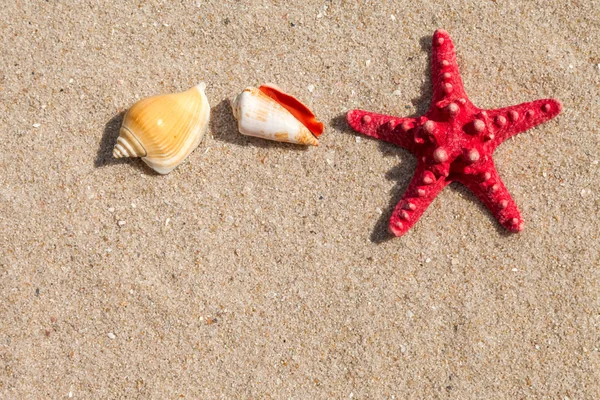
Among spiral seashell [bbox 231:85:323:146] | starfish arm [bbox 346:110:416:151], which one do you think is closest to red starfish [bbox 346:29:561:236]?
starfish arm [bbox 346:110:416:151]

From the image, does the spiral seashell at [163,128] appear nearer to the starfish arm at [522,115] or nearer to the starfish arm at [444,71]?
the starfish arm at [444,71]

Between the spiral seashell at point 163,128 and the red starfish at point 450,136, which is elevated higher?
the red starfish at point 450,136

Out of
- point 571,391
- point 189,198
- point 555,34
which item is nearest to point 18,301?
point 189,198

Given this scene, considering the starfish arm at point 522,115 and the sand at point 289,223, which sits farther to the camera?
the sand at point 289,223

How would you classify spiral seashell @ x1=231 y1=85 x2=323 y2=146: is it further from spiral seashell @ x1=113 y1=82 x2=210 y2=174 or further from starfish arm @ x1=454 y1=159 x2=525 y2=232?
starfish arm @ x1=454 y1=159 x2=525 y2=232

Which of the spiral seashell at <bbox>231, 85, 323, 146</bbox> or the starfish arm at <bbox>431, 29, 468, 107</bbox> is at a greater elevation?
the starfish arm at <bbox>431, 29, 468, 107</bbox>

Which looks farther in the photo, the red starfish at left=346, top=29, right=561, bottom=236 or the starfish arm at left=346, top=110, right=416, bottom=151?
the starfish arm at left=346, top=110, right=416, bottom=151

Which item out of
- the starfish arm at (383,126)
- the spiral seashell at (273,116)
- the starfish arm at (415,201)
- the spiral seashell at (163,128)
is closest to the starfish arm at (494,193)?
the starfish arm at (415,201)

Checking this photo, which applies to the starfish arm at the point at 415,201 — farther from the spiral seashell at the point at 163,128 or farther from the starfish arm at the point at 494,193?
the spiral seashell at the point at 163,128
